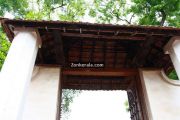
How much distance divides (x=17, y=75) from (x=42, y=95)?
2.41m

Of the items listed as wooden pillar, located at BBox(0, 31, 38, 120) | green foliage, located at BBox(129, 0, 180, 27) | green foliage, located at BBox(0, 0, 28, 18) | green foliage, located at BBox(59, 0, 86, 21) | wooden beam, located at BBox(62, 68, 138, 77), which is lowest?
wooden pillar, located at BBox(0, 31, 38, 120)

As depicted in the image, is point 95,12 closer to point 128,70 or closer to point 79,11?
point 79,11

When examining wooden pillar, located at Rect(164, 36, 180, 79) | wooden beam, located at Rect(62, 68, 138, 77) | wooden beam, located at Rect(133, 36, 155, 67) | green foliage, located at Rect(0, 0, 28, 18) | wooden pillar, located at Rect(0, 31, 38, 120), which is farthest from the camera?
green foliage, located at Rect(0, 0, 28, 18)

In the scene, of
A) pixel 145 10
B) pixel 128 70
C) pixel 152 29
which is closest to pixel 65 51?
pixel 128 70

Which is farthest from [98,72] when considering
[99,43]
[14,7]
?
[14,7]

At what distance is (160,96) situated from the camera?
7.84 meters

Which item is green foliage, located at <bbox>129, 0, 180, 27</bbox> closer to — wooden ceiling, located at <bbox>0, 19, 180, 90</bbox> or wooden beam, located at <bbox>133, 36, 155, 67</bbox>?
wooden ceiling, located at <bbox>0, 19, 180, 90</bbox>

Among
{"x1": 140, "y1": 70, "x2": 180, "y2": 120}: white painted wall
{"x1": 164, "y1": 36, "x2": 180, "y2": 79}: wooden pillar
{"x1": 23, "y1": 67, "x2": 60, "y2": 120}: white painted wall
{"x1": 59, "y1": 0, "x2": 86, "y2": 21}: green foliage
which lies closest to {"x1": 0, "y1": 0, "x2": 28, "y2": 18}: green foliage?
{"x1": 59, "y1": 0, "x2": 86, "y2": 21}: green foliage

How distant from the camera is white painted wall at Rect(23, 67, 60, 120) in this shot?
712cm

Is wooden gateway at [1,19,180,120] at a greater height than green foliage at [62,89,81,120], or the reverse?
green foliage at [62,89,81,120]

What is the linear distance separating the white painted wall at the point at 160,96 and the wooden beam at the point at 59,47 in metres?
2.83

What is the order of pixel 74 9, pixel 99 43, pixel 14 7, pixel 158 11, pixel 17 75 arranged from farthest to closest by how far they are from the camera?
pixel 74 9
pixel 14 7
pixel 158 11
pixel 99 43
pixel 17 75

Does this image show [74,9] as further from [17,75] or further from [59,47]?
[17,75]

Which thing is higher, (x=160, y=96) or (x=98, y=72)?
(x=98, y=72)
